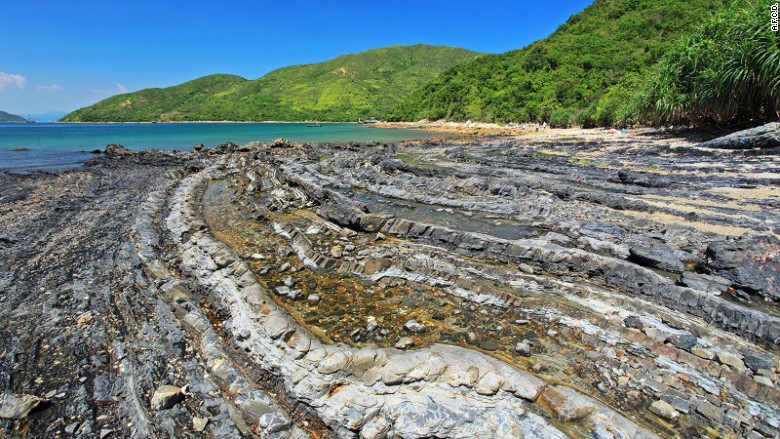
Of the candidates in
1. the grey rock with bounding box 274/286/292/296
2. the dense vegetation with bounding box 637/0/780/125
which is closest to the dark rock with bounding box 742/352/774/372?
the grey rock with bounding box 274/286/292/296

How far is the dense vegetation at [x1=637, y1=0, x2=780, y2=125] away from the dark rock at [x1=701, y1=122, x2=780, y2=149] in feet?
9.80

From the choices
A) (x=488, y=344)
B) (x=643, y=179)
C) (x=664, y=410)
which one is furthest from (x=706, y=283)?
(x=643, y=179)

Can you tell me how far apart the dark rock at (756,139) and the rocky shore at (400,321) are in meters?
13.3

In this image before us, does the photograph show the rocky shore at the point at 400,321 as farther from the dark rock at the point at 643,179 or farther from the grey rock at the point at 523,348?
the dark rock at the point at 643,179

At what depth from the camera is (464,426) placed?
4.77 m

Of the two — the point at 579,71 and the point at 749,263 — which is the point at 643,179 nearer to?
the point at 749,263

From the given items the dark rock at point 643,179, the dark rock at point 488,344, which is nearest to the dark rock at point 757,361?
the dark rock at point 488,344

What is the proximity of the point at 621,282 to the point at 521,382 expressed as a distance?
497 centimetres

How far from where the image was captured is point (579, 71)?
82.9 meters

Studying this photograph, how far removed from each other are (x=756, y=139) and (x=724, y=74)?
284 inches

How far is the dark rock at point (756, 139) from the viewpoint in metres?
23.2

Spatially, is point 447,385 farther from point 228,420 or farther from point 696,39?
point 696,39

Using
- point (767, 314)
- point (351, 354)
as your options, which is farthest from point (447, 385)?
point (767, 314)

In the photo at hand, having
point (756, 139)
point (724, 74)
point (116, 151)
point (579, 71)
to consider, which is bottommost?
point (116, 151)
